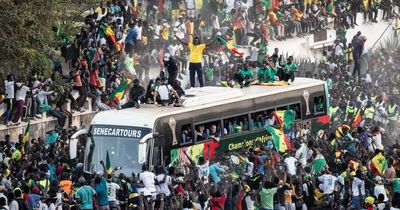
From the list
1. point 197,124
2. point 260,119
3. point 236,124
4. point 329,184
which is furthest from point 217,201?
point 260,119

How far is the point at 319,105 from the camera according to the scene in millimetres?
38938

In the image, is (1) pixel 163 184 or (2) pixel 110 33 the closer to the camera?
(1) pixel 163 184

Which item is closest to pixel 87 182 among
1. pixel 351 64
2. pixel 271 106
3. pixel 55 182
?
pixel 55 182

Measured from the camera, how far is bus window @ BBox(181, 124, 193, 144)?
34219 mm

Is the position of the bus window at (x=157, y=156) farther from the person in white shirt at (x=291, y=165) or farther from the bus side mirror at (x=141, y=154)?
the person in white shirt at (x=291, y=165)

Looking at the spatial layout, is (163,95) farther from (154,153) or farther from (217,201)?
(217,201)

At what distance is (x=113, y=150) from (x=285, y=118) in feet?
17.5

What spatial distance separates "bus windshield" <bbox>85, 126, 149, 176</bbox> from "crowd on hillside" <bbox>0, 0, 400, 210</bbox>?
11.0 inches

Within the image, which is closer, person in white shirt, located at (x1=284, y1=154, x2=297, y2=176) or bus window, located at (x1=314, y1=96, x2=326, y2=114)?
person in white shirt, located at (x1=284, y1=154, x2=297, y2=176)

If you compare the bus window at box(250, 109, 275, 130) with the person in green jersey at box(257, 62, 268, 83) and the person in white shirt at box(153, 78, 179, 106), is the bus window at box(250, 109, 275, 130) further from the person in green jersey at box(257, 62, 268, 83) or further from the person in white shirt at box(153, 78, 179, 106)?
the person in white shirt at box(153, 78, 179, 106)

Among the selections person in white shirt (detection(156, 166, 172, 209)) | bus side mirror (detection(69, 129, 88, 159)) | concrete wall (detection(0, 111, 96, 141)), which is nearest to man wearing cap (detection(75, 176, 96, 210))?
person in white shirt (detection(156, 166, 172, 209))

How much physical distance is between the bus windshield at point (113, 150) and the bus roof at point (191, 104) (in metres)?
0.22

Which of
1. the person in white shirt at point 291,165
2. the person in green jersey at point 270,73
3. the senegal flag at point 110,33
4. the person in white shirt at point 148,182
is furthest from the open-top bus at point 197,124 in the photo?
the senegal flag at point 110,33

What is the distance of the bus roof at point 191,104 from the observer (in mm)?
33500
